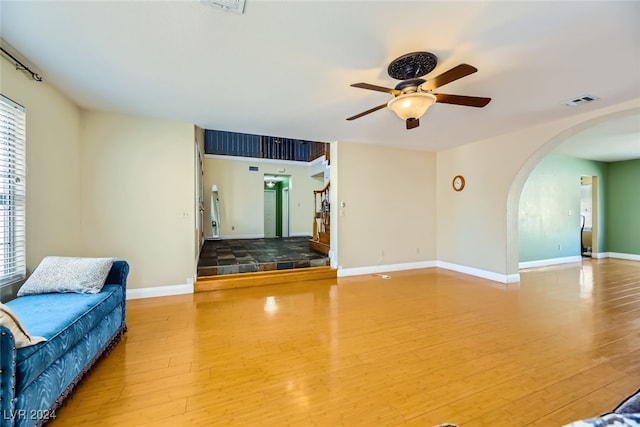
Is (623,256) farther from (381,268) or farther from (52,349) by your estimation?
(52,349)

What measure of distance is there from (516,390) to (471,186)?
421 centimetres

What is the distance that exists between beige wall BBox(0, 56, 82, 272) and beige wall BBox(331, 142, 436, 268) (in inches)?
154

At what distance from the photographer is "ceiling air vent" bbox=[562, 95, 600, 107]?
3.08 meters

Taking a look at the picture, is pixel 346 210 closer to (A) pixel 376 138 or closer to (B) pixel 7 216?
(A) pixel 376 138

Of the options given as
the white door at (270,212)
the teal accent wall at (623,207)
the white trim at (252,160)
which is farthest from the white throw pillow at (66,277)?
the teal accent wall at (623,207)

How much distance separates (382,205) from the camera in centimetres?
555

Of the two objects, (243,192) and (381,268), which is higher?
(243,192)

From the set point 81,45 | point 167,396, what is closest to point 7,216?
point 81,45

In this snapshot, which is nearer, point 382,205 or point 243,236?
point 382,205

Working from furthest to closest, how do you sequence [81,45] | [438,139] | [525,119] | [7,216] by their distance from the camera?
1. [438,139]
2. [525,119]
3. [7,216]
4. [81,45]

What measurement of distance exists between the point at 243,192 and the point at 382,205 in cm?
504

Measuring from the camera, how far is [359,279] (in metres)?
→ 4.99

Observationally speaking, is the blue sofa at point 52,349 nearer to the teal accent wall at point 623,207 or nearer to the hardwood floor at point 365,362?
the hardwood floor at point 365,362

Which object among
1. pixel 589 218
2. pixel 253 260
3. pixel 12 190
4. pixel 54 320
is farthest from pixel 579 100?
pixel 589 218
